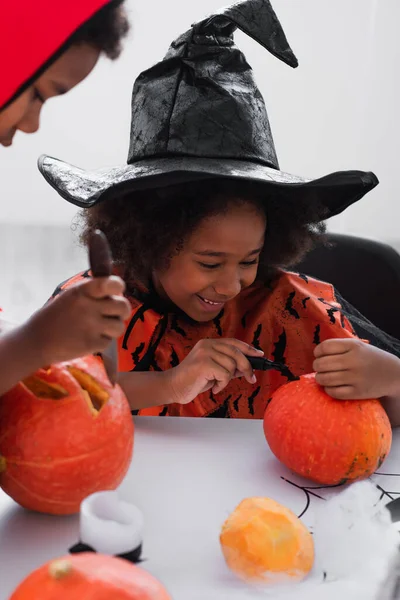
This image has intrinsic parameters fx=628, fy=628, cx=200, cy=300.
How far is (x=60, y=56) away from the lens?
2.00ft

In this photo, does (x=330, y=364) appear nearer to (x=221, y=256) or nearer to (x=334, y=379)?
(x=334, y=379)

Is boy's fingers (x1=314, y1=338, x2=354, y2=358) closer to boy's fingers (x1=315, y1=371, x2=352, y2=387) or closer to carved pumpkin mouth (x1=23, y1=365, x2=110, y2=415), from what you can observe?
boy's fingers (x1=315, y1=371, x2=352, y2=387)

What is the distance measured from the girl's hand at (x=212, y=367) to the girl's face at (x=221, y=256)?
116 millimetres

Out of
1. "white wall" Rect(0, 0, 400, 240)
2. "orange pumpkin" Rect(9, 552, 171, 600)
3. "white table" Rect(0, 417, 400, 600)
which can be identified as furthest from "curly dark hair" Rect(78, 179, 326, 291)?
"white wall" Rect(0, 0, 400, 240)

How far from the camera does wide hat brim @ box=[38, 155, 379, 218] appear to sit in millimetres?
813

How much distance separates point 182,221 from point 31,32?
40 cm

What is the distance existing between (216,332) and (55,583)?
0.75 meters

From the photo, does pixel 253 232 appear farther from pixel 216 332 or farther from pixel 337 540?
pixel 337 540

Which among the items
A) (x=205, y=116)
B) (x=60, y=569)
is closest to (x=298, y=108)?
(x=205, y=116)

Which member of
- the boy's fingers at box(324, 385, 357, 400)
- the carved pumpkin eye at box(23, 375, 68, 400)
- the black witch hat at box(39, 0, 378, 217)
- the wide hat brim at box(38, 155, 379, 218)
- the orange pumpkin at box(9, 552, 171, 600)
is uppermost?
the black witch hat at box(39, 0, 378, 217)

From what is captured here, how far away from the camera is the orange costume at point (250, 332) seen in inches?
41.2

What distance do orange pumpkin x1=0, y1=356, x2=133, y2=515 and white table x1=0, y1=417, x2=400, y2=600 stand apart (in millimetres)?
36

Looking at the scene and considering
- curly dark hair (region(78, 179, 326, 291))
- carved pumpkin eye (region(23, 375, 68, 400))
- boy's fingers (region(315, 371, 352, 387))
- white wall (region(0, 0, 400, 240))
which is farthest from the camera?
white wall (region(0, 0, 400, 240))

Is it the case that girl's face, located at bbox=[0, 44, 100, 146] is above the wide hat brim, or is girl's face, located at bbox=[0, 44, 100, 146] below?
above
